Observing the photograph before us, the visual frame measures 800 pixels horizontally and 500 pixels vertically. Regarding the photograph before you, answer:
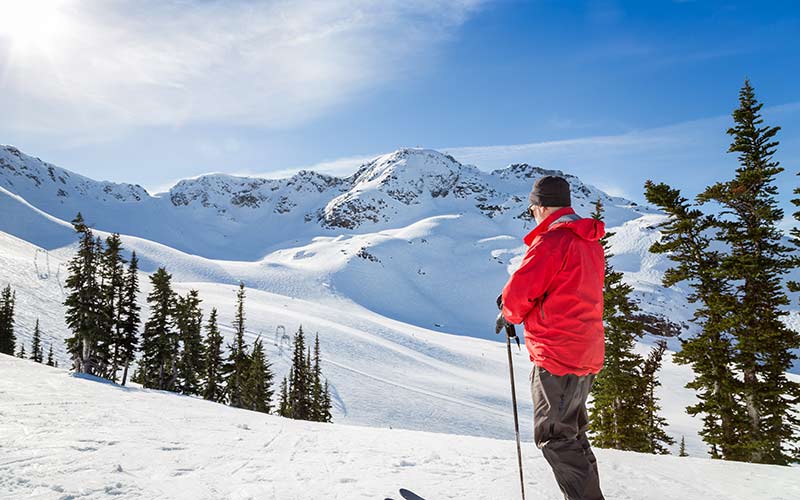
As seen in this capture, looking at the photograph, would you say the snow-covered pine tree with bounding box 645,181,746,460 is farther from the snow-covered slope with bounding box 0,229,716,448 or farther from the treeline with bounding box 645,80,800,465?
the snow-covered slope with bounding box 0,229,716,448

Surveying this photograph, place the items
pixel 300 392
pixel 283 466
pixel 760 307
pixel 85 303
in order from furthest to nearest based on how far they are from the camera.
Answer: pixel 300 392 < pixel 85 303 < pixel 760 307 < pixel 283 466

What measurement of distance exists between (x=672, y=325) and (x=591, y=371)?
137 metres

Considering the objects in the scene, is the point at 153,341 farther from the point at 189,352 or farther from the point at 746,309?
the point at 746,309

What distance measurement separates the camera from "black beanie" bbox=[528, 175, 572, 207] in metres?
3.69

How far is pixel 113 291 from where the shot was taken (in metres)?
29.7

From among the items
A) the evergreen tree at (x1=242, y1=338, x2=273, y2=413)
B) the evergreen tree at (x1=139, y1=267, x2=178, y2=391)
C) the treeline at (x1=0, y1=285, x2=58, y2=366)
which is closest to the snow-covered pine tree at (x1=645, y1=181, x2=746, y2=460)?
the evergreen tree at (x1=242, y1=338, x2=273, y2=413)

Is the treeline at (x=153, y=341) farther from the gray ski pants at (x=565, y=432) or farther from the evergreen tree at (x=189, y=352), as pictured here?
the gray ski pants at (x=565, y=432)

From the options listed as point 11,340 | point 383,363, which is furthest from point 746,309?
point 11,340

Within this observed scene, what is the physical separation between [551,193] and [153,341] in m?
36.2

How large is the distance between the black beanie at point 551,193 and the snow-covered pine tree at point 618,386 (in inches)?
591

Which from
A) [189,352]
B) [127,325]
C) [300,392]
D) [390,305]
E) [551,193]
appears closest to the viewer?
[551,193]

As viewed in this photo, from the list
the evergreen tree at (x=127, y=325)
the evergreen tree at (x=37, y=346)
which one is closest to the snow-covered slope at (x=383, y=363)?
the evergreen tree at (x=37, y=346)

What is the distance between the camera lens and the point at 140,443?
19.0 feet

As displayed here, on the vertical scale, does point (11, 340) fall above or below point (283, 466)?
below
